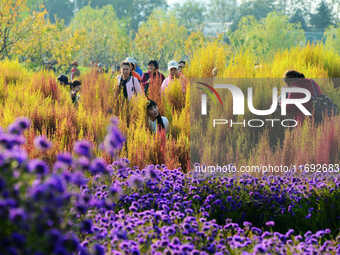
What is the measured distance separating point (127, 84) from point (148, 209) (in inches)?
156

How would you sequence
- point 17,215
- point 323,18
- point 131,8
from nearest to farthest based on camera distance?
point 17,215 < point 323,18 < point 131,8

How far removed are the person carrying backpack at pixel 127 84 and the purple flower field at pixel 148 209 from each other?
285 cm

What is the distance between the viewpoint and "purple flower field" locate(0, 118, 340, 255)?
7.25 feet

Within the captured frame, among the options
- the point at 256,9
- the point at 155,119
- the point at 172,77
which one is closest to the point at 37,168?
the point at 155,119

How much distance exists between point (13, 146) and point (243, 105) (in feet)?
18.7

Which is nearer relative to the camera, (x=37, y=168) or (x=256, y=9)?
(x=37, y=168)

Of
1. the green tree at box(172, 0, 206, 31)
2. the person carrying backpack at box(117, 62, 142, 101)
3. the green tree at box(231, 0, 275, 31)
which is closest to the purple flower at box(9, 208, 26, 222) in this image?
the person carrying backpack at box(117, 62, 142, 101)

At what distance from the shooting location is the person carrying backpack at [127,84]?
8329mm

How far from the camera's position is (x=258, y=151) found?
21.1ft

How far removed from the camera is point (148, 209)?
15.8 ft

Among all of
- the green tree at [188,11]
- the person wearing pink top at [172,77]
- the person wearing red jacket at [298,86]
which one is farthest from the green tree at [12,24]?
the green tree at [188,11]

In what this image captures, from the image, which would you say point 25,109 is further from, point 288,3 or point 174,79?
point 288,3

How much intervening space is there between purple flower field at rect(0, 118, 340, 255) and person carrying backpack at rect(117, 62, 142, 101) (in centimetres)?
285

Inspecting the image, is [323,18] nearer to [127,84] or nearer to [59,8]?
[59,8]
